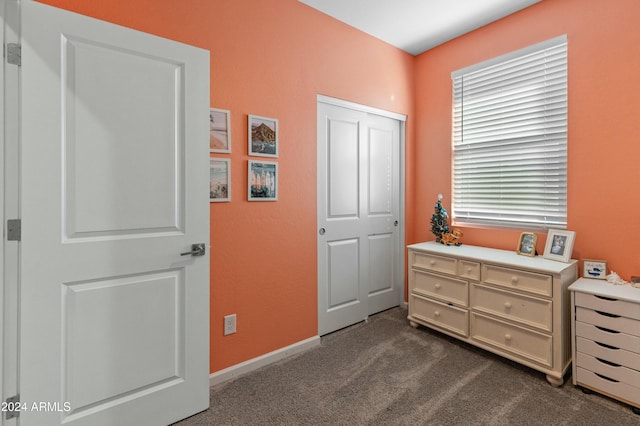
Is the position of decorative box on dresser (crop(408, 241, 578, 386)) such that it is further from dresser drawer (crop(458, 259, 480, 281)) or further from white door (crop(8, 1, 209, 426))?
white door (crop(8, 1, 209, 426))

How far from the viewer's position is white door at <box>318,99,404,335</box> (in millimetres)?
2797

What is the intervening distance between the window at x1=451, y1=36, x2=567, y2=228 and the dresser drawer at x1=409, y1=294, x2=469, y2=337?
0.90 m

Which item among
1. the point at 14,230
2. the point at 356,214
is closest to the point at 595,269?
the point at 356,214

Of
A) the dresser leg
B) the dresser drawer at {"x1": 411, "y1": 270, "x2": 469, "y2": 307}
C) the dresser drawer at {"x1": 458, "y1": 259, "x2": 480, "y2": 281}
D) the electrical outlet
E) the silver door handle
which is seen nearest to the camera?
the silver door handle

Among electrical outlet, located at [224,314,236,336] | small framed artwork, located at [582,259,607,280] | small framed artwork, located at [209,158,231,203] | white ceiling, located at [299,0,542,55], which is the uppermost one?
white ceiling, located at [299,0,542,55]

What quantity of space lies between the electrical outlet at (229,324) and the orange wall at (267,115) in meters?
0.04

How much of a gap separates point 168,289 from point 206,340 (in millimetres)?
393

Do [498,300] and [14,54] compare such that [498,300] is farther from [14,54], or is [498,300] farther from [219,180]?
[14,54]

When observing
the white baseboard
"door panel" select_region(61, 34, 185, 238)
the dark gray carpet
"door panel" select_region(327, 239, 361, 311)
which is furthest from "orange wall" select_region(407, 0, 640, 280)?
"door panel" select_region(61, 34, 185, 238)

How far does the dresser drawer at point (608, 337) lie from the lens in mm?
1786

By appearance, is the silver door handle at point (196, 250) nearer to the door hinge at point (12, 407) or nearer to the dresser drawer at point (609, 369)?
the door hinge at point (12, 407)

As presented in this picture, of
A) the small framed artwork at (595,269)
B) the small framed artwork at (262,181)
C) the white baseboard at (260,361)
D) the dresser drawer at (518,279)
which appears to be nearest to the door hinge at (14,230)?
the small framed artwork at (262,181)

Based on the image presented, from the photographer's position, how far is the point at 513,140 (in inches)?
107

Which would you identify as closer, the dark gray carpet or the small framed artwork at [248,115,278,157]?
the dark gray carpet
